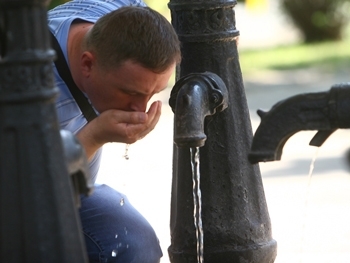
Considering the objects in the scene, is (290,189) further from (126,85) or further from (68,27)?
(126,85)

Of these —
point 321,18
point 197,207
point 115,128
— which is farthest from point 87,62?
point 321,18

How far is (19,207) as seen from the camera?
1.59 m

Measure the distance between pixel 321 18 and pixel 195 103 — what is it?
1318 centimetres

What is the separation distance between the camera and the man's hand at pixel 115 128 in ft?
8.03

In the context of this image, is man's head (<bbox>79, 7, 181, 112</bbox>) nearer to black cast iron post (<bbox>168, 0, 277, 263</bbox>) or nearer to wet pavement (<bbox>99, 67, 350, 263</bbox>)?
black cast iron post (<bbox>168, 0, 277, 263</bbox>)

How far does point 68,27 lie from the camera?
114 inches

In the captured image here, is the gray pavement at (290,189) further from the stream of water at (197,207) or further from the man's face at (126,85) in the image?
the man's face at (126,85)

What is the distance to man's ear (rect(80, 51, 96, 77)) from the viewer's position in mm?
2686

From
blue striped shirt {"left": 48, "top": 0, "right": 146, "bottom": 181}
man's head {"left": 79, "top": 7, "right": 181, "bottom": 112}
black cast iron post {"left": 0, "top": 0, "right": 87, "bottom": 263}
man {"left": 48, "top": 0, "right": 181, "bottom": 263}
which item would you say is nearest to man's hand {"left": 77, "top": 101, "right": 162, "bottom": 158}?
man {"left": 48, "top": 0, "right": 181, "bottom": 263}

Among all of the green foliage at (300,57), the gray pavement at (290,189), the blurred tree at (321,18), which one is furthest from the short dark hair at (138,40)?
the blurred tree at (321,18)

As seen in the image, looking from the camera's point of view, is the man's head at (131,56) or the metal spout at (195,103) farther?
the man's head at (131,56)

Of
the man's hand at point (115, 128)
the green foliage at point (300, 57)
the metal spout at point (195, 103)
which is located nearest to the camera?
the metal spout at point (195, 103)

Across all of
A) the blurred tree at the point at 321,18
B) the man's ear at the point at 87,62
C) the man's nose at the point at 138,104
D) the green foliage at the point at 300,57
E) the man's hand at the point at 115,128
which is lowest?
the green foliage at the point at 300,57

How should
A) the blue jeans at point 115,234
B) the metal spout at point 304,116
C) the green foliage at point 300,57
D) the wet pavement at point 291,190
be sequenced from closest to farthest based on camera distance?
the metal spout at point 304,116 < the blue jeans at point 115,234 < the wet pavement at point 291,190 < the green foliage at point 300,57
